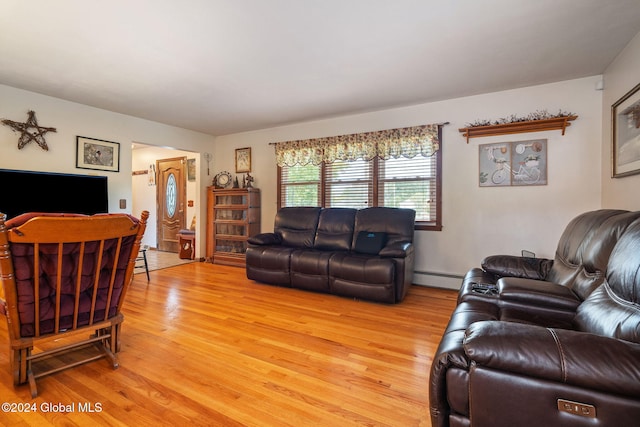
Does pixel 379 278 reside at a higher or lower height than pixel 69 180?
lower

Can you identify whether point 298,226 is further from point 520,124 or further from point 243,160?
point 520,124

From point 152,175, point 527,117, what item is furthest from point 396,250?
point 152,175

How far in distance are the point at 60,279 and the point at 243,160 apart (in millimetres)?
4115

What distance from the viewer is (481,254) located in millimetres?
3658

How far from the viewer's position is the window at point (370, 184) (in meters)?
3.96

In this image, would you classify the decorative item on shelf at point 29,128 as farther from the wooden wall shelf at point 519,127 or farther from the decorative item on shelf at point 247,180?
the wooden wall shelf at point 519,127

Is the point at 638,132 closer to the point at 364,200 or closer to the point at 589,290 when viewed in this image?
the point at 589,290

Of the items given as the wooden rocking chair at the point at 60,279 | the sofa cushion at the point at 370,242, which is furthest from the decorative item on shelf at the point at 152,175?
the wooden rocking chair at the point at 60,279

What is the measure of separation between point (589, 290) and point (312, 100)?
3.31 metres

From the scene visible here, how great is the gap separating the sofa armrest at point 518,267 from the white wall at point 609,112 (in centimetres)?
86

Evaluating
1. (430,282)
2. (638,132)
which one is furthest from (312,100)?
(638,132)

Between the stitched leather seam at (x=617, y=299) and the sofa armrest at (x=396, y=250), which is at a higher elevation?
the stitched leather seam at (x=617, y=299)

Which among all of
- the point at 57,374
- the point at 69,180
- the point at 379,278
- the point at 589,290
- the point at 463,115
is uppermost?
the point at 463,115

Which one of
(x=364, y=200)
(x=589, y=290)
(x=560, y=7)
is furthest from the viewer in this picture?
(x=364, y=200)
